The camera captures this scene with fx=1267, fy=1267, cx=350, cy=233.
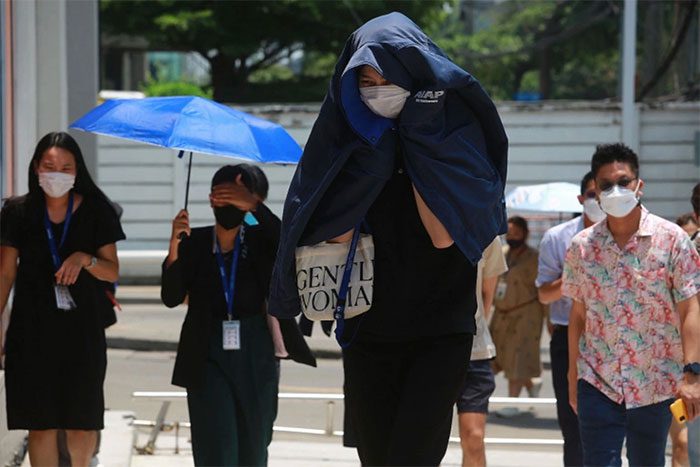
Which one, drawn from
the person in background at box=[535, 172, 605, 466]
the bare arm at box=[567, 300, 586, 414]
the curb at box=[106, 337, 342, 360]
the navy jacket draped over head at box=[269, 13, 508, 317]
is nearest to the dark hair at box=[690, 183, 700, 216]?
the person in background at box=[535, 172, 605, 466]

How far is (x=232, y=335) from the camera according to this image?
5703 millimetres

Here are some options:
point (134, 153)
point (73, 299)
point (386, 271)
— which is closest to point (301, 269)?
point (386, 271)

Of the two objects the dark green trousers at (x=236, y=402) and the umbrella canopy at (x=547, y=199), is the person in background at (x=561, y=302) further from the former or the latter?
the umbrella canopy at (x=547, y=199)

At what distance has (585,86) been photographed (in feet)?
179

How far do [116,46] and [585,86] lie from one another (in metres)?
23.8

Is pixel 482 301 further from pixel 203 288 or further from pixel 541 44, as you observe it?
pixel 541 44

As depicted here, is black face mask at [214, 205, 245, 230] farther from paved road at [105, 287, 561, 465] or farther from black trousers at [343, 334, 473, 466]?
paved road at [105, 287, 561, 465]

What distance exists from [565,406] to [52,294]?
2.68 meters

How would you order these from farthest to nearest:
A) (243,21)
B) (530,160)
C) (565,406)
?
(243,21) → (530,160) → (565,406)

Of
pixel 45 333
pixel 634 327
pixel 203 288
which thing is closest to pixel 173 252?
pixel 203 288

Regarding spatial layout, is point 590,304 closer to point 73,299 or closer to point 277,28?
point 73,299

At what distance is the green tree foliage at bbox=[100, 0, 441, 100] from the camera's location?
98.2 feet

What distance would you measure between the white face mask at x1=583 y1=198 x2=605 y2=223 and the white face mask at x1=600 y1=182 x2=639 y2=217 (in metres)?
1.32

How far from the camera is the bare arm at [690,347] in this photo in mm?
5000
